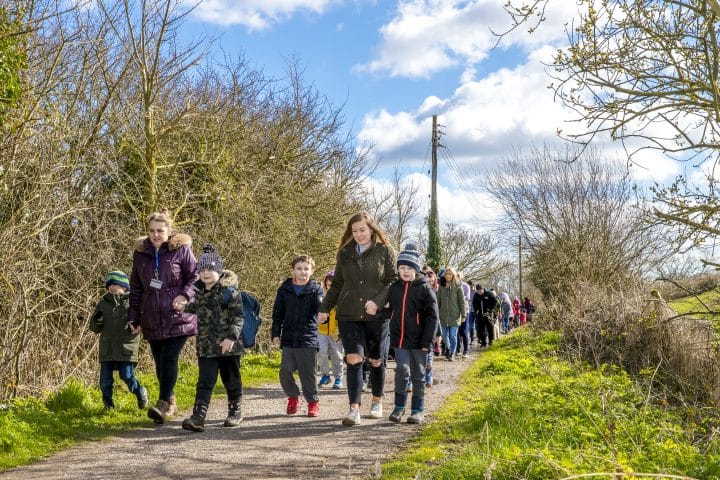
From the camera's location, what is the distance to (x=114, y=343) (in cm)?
784

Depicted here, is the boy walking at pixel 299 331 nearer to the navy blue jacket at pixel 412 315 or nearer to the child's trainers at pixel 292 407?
the child's trainers at pixel 292 407

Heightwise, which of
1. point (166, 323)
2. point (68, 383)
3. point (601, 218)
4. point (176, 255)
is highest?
point (601, 218)

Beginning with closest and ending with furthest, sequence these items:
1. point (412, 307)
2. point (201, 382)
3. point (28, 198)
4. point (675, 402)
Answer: point (201, 382)
point (412, 307)
point (28, 198)
point (675, 402)

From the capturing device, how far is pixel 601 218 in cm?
2380

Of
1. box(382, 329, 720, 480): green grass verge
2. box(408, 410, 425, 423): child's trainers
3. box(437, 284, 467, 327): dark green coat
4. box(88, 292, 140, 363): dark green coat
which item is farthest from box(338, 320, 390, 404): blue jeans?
box(437, 284, 467, 327): dark green coat

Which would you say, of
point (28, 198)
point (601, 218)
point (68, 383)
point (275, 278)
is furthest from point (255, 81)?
point (601, 218)

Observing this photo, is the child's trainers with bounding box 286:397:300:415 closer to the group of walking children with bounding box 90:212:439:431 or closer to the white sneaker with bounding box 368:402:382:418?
the group of walking children with bounding box 90:212:439:431

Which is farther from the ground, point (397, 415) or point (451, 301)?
point (451, 301)

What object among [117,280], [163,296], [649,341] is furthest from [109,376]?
[649,341]

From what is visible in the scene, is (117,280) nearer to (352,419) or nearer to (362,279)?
(362,279)

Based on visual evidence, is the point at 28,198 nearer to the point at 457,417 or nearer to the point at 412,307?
the point at 412,307

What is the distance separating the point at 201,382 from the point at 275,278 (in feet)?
28.1

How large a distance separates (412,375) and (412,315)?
0.66m

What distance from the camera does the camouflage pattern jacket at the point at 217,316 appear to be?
7188 mm
